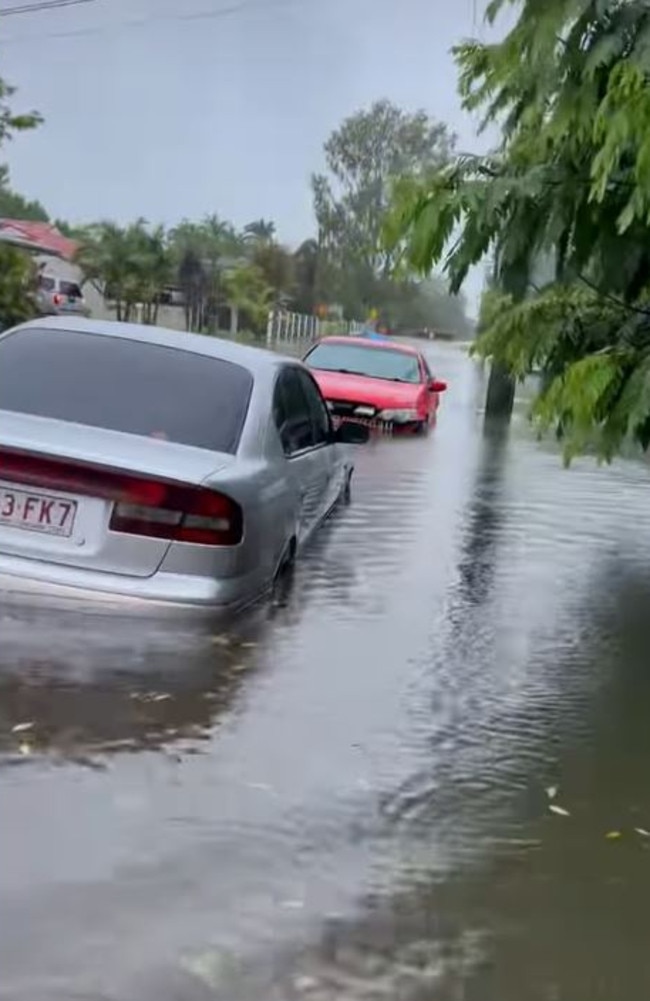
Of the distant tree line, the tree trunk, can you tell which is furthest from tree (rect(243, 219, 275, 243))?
the tree trunk

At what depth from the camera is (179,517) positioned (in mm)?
5305

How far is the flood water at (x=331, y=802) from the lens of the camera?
10.6 feet

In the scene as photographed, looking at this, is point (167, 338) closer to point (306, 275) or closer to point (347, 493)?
point (347, 493)

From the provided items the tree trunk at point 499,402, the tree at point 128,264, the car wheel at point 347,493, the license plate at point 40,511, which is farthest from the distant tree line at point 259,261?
the license plate at point 40,511

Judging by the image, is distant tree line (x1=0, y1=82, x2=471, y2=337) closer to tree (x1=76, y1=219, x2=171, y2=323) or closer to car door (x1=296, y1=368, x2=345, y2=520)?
tree (x1=76, y1=219, x2=171, y2=323)

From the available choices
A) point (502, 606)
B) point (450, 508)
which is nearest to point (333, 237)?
point (450, 508)

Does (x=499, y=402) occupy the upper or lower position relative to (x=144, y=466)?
lower

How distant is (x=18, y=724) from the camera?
4730 mm

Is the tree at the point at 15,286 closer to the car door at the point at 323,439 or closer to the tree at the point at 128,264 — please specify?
the tree at the point at 128,264

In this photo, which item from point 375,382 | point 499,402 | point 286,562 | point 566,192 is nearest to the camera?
point 566,192

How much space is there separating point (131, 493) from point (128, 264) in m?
39.2

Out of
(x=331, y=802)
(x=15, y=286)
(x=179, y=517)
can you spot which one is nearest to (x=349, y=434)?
(x=179, y=517)

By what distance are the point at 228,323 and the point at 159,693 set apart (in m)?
39.2

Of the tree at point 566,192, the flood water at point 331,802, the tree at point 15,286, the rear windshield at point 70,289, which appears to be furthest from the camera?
the rear windshield at point 70,289
